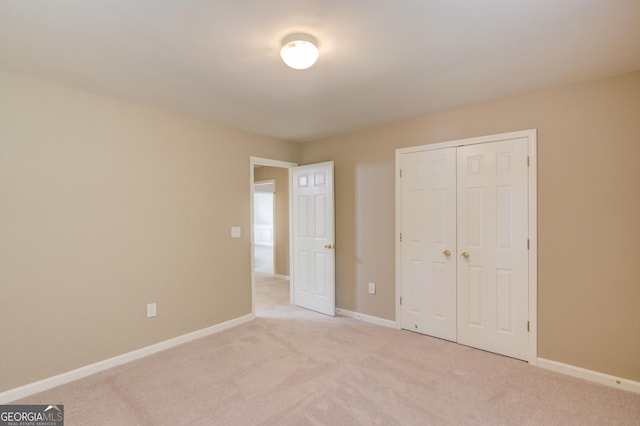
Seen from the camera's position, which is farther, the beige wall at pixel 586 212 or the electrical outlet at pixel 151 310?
the electrical outlet at pixel 151 310

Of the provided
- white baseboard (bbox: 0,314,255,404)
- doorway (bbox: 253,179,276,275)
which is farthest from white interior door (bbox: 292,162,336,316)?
doorway (bbox: 253,179,276,275)

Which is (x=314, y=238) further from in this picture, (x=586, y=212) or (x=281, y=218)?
(x=586, y=212)

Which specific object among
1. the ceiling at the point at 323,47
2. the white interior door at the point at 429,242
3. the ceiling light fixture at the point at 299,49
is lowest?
the white interior door at the point at 429,242

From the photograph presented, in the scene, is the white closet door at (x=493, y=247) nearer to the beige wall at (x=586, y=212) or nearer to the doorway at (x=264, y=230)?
the beige wall at (x=586, y=212)

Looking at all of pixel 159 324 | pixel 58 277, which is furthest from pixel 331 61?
pixel 159 324

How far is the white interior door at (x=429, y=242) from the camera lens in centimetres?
314

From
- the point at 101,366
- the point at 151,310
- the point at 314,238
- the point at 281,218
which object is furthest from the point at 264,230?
the point at 101,366

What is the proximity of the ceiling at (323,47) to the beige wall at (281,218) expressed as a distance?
341 cm

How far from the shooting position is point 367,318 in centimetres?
378

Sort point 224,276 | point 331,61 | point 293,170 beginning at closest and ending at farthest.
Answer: point 331,61
point 224,276
point 293,170

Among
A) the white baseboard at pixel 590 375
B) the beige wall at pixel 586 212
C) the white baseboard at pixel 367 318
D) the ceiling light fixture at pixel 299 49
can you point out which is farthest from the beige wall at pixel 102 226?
the white baseboard at pixel 590 375

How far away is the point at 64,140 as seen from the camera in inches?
96.9

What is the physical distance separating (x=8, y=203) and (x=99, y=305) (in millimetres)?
1039

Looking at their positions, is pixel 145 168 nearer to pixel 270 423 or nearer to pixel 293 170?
pixel 293 170
